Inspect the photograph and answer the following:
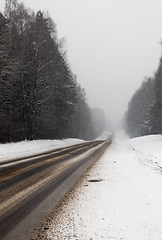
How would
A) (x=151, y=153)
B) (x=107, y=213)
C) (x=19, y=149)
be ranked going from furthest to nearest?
(x=19, y=149), (x=151, y=153), (x=107, y=213)

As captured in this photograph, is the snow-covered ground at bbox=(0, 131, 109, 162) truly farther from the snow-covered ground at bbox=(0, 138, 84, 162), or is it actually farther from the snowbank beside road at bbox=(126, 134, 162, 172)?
the snowbank beside road at bbox=(126, 134, 162, 172)

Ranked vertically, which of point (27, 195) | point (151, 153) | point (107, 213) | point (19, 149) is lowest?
point (151, 153)

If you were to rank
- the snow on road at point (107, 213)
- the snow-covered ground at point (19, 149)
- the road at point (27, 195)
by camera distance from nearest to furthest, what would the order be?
the snow on road at point (107, 213), the road at point (27, 195), the snow-covered ground at point (19, 149)

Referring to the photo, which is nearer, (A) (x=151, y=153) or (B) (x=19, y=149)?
(A) (x=151, y=153)

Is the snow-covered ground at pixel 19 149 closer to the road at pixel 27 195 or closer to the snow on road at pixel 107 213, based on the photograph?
the road at pixel 27 195

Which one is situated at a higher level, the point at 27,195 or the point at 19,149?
the point at 19,149

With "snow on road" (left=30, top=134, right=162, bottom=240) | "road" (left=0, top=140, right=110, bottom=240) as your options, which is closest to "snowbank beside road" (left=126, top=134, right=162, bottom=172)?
"snow on road" (left=30, top=134, right=162, bottom=240)

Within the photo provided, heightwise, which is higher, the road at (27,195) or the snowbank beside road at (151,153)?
the road at (27,195)

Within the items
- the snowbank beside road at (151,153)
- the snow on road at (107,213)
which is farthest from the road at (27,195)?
the snowbank beside road at (151,153)

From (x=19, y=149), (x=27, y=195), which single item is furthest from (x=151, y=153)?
(x=27, y=195)

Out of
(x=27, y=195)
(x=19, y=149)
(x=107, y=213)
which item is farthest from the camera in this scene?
(x=19, y=149)

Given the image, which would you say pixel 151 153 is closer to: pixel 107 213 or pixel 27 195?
pixel 107 213

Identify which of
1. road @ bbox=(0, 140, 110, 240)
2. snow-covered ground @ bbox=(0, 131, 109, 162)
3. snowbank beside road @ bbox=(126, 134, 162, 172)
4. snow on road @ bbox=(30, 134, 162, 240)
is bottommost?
snowbank beside road @ bbox=(126, 134, 162, 172)

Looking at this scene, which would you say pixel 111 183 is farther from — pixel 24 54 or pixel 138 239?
pixel 24 54
